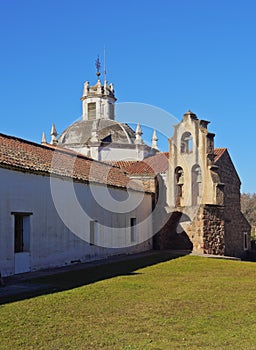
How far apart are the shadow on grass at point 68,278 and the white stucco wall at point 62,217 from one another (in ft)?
2.40

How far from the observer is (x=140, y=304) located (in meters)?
10.1

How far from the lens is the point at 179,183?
2733 centimetres

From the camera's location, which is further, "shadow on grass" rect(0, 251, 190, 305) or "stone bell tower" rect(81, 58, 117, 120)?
"stone bell tower" rect(81, 58, 117, 120)

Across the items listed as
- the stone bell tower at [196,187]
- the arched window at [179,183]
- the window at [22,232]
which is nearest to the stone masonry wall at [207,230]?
the stone bell tower at [196,187]

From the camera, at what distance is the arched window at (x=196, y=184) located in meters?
26.7

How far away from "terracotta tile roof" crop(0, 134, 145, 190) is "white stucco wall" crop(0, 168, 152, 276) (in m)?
0.32

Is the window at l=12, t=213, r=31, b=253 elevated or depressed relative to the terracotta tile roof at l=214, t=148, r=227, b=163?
depressed

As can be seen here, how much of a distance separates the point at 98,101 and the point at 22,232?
25.4m

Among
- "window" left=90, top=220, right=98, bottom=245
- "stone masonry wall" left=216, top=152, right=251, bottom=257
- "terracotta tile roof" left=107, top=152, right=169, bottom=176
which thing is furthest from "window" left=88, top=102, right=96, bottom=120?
"window" left=90, top=220, right=98, bottom=245

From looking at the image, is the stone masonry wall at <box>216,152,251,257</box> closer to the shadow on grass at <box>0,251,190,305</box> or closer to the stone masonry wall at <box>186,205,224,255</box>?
the stone masonry wall at <box>186,205,224,255</box>

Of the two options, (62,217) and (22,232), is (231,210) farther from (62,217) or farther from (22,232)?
(22,232)

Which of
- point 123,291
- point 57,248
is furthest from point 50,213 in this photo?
point 123,291

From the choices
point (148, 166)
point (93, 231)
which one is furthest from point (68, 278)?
point (148, 166)

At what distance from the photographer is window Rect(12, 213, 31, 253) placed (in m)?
16.0
